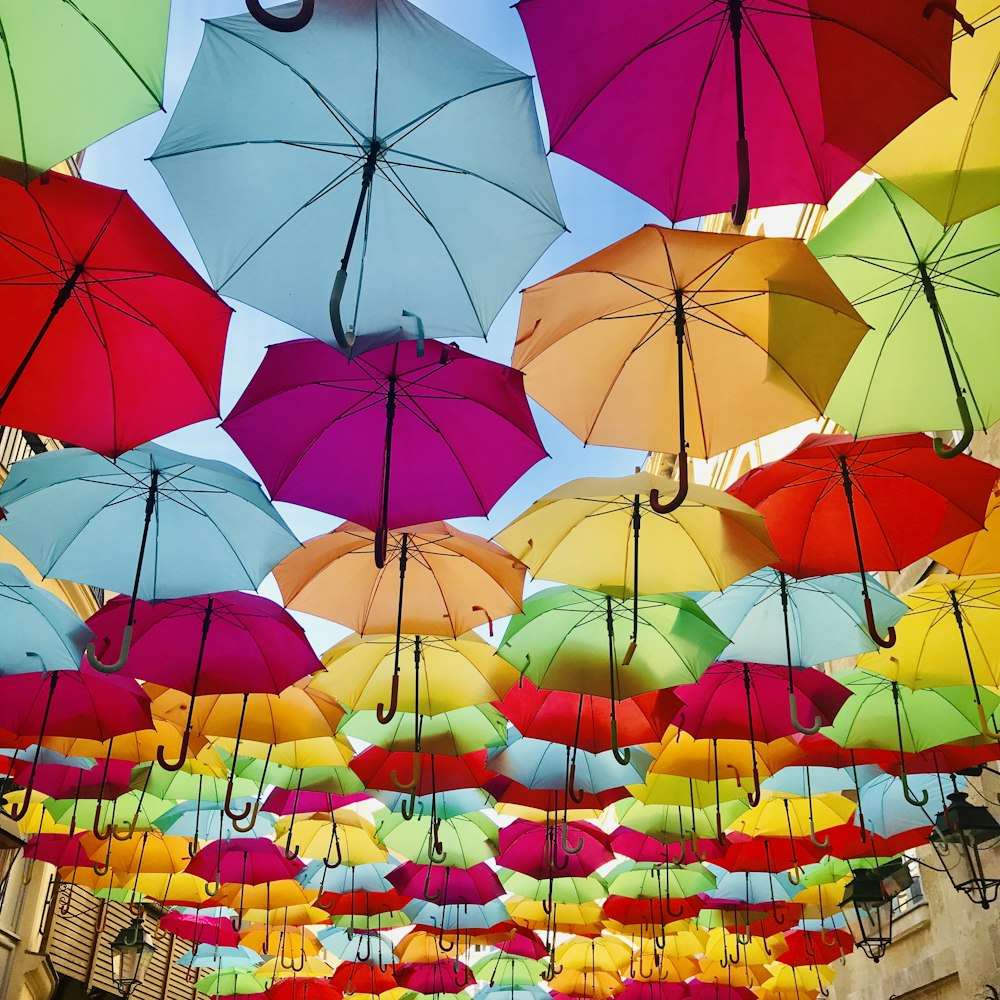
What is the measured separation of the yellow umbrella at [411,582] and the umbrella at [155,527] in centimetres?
53

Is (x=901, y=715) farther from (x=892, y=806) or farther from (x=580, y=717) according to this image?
(x=580, y=717)

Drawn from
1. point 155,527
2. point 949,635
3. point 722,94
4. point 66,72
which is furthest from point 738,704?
point 66,72

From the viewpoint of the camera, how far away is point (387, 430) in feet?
17.5

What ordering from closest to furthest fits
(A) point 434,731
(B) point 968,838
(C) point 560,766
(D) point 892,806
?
1. (B) point 968,838
2. (A) point 434,731
3. (C) point 560,766
4. (D) point 892,806

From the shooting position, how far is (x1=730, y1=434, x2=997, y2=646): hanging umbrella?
570 cm

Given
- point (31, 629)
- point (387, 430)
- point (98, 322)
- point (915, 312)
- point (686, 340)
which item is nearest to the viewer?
point (98, 322)

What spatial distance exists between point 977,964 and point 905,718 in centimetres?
394

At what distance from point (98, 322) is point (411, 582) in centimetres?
303

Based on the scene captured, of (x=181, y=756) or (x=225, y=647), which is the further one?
(x=225, y=647)

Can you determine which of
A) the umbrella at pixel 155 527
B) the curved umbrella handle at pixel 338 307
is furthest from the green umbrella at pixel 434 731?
the curved umbrella handle at pixel 338 307

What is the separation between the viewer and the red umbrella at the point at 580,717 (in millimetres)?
7832

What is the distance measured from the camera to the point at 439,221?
4645mm

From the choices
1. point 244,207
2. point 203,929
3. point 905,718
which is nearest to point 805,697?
point 905,718

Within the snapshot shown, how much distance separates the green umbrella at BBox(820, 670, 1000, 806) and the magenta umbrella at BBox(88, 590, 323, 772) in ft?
14.2
